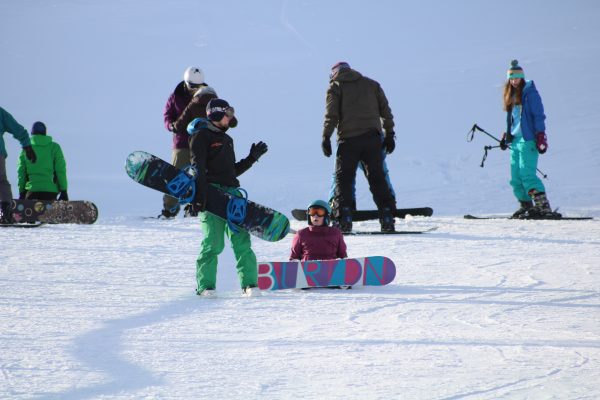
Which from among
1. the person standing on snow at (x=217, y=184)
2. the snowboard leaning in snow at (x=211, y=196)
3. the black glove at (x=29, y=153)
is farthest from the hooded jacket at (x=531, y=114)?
the black glove at (x=29, y=153)

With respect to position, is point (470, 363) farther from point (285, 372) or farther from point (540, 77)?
point (540, 77)

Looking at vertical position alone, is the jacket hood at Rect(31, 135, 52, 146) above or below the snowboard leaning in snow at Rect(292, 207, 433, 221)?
above

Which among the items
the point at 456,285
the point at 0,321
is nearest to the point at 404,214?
the point at 456,285

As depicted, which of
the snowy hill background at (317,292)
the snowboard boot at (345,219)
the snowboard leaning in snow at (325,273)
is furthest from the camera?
the snowboard boot at (345,219)

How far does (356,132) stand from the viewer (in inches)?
394

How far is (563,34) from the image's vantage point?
4034cm

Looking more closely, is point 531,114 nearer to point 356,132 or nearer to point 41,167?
point 356,132

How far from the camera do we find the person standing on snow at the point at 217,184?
6.43 m

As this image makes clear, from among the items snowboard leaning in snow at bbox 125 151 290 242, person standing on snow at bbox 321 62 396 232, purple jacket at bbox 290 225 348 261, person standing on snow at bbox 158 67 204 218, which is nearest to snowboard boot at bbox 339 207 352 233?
person standing on snow at bbox 321 62 396 232

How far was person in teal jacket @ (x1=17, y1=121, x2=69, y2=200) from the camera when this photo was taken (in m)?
12.1

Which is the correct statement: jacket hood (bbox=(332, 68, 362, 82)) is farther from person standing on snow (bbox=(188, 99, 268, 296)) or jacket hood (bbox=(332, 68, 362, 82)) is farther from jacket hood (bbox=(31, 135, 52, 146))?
jacket hood (bbox=(31, 135, 52, 146))

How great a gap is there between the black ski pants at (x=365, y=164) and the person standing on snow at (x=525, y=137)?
2.24m

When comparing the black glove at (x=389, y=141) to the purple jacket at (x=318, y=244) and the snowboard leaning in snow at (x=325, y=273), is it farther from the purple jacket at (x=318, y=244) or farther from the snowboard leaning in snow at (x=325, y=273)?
the snowboard leaning in snow at (x=325, y=273)

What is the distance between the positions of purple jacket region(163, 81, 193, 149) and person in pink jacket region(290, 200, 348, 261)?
504 cm
